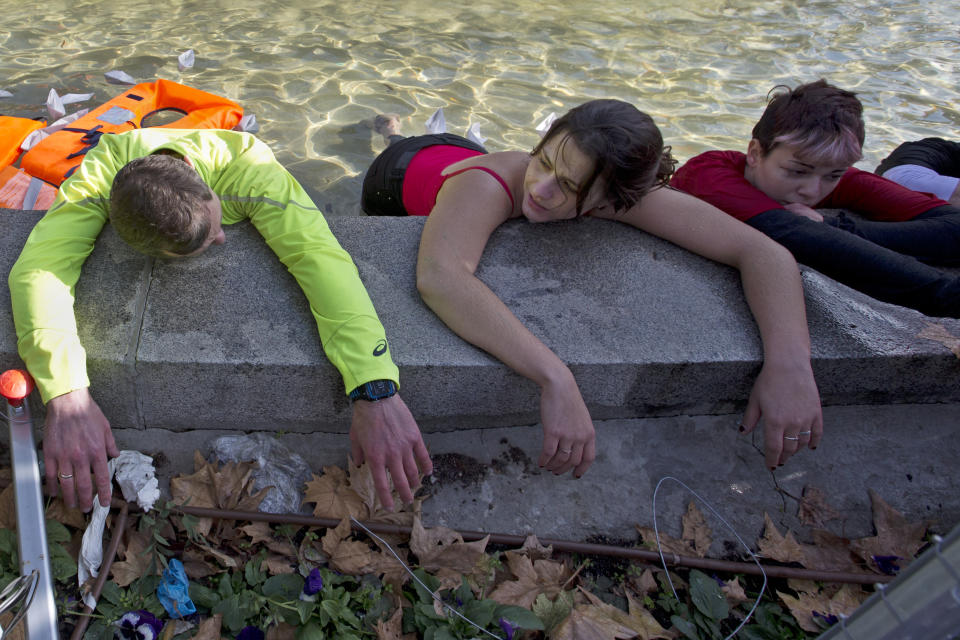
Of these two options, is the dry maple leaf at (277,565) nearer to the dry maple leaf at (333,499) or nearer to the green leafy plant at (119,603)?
the dry maple leaf at (333,499)

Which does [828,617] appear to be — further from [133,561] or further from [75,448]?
[75,448]

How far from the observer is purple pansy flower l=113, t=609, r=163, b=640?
197 centimetres

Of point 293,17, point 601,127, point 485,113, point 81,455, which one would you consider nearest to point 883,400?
point 601,127

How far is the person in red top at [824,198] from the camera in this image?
2.83 metres

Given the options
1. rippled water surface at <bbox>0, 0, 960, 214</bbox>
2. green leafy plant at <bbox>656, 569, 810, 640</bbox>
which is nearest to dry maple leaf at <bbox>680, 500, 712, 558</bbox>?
green leafy plant at <bbox>656, 569, 810, 640</bbox>

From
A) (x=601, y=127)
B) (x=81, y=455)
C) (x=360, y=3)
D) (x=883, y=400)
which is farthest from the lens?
(x=360, y=3)

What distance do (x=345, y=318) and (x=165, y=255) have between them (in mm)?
732

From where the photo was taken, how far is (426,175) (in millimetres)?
3170

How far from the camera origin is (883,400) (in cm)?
274

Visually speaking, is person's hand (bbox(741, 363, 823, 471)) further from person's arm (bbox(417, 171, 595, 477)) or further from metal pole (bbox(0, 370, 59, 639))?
metal pole (bbox(0, 370, 59, 639))

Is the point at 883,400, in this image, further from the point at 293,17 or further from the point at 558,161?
the point at 293,17

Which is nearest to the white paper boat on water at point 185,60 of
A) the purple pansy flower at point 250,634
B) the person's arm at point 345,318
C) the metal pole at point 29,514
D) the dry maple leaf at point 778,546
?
the person's arm at point 345,318

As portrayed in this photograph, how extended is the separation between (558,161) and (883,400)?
5.55 feet

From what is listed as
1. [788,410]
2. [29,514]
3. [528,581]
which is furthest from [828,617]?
[29,514]
